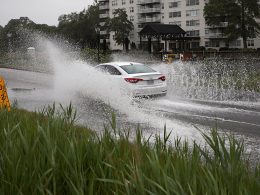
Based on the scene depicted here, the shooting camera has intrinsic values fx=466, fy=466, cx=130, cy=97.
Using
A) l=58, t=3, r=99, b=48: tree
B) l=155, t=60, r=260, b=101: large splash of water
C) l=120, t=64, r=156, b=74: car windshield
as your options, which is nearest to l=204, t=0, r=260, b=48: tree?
l=155, t=60, r=260, b=101: large splash of water

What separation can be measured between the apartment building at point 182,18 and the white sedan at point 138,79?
238ft

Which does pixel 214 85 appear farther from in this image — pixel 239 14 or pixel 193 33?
pixel 193 33

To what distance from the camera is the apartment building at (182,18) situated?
9400 centimetres

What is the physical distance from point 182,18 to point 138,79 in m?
87.6

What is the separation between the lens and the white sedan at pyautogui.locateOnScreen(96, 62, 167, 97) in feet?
53.1

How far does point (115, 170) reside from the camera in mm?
3928

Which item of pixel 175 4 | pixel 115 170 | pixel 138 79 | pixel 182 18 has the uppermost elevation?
pixel 175 4

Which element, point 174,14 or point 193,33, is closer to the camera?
point 193,33

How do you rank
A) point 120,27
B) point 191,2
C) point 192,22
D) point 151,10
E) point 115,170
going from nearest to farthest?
1. point 115,170
2. point 191,2
3. point 192,22
4. point 120,27
5. point 151,10

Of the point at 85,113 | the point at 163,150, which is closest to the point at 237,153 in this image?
the point at 163,150

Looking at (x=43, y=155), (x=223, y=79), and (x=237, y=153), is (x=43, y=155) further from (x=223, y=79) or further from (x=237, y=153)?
(x=223, y=79)

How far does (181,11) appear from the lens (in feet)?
334

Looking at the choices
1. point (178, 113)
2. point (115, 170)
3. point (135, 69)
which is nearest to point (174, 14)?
point (135, 69)

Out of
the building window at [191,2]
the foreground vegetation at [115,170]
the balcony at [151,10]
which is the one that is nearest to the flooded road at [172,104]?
the foreground vegetation at [115,170]
